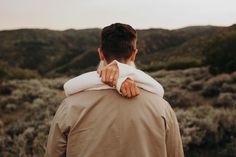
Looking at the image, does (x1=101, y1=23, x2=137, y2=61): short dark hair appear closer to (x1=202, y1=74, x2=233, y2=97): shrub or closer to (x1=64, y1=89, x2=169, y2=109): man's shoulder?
(x1=64, y1=89, x2=169, y2=109): man's shoulder

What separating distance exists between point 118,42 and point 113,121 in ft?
1.46

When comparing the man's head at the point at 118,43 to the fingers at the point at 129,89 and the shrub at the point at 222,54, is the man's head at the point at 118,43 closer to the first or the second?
the fingers at the point at 129,89

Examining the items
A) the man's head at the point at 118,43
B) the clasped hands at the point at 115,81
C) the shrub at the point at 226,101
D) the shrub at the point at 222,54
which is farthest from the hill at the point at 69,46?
the clasped hands at the point at 115,81

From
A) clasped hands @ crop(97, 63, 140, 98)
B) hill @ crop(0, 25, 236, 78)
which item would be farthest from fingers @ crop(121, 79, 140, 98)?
hill @ crop(0, 25, 236, 78)

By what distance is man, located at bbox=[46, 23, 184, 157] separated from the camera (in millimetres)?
2430

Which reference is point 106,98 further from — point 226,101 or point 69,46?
point 69,46

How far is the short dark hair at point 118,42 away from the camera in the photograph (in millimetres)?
2516

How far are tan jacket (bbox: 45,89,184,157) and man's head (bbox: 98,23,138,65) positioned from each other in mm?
205

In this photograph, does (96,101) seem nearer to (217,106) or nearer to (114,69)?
(114,69)

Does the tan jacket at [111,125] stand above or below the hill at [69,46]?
above

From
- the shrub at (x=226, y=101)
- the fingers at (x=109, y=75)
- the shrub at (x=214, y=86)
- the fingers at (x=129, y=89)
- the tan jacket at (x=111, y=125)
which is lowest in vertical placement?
the shrub at (x=214, y=86)

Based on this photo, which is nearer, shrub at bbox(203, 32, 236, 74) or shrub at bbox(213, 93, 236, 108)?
shrub at bbox(213, 93, 236, 108)

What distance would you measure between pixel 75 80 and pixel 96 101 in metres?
0.18

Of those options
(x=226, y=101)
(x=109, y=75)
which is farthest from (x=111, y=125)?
(x=226, y=101)
